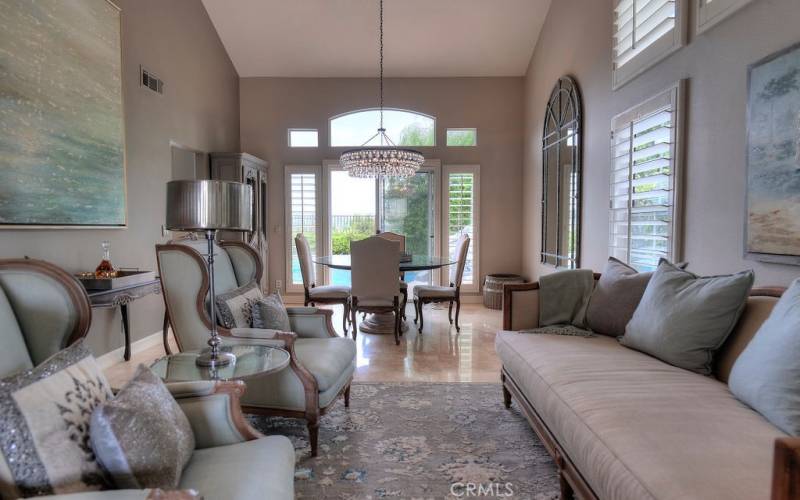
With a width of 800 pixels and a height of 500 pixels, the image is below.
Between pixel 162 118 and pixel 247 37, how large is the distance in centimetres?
193

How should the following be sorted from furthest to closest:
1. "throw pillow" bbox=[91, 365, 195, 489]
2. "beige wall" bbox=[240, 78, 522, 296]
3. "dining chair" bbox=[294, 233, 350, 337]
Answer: "beige wall" bbox=[240, 78, 522, 296], "dining chair" bbox=[294, 233, 350, 337], "throw pillow" bbox=[91, 365, 195, 489]

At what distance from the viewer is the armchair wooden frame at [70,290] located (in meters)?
1.37

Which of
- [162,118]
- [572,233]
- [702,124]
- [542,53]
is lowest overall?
[572,233]

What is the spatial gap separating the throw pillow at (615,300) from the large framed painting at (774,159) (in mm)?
546

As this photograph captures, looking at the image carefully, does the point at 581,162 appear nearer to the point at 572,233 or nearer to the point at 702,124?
the point at 572,233

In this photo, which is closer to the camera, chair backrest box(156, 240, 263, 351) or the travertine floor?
chair backrest box(156, 240, 263, 351)

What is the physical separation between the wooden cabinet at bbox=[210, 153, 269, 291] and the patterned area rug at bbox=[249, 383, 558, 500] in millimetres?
2619

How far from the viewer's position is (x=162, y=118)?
4.38 meters

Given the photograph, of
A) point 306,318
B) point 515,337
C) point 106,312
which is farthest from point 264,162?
point 515,337

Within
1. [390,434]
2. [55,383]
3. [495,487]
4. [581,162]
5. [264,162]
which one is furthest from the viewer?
[264,162]

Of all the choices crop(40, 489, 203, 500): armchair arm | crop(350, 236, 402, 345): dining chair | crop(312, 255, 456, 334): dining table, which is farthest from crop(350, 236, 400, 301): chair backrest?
crop(40, 489, 203, 500): armchair arm

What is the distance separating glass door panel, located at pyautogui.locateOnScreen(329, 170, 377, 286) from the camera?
6391 millimetres

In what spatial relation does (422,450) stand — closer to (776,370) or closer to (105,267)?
(776,370)

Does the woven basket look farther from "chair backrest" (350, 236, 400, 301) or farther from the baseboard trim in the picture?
the baseboard trim
